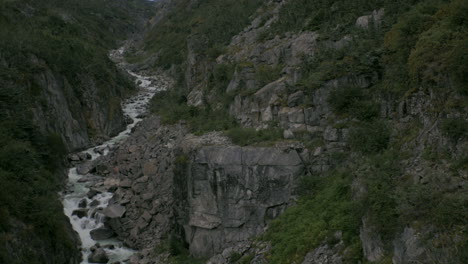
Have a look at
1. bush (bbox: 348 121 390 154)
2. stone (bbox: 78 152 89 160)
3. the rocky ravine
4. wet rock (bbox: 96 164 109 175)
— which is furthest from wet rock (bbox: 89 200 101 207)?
bush (bbox: 348 121 390 154)

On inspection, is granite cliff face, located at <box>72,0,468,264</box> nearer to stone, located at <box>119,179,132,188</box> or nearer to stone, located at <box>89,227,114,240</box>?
stone, located at <box>119,179,132,188</box>

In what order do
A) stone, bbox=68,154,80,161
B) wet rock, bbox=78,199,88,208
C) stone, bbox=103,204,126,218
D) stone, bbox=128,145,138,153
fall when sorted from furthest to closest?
stone, bbox=68,154,80,161
stone, bbox=128,145,138,153
wet rock, bbox=78,199,88,208
stone, bbox=103,204,126,218

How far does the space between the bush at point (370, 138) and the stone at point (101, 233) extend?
58.3 ft

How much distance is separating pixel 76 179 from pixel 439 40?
1196 inches

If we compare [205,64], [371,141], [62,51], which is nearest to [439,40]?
[371,141]

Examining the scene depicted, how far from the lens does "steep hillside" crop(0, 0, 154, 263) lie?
22297mm

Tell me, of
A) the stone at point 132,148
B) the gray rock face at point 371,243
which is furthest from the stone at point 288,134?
the stone at point 132,148

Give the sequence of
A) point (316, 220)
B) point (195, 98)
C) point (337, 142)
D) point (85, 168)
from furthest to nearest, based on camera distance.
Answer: point (195, 98) < point (85, 168) < point (337, 142) < point (316, 220)

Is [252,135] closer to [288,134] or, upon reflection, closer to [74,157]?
[288,134]

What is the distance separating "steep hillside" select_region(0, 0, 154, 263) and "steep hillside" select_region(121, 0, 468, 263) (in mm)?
6146

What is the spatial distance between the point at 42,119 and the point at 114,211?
51.7ft

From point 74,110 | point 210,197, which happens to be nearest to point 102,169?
point 74,110

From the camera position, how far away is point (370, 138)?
19.0 m

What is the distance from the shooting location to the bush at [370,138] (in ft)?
61.4
